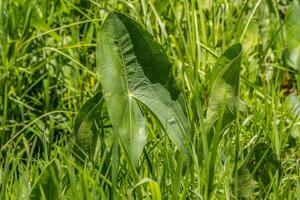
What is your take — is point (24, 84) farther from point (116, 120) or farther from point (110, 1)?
point (116, 120)

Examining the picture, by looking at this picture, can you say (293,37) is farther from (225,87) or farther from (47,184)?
(47,184)

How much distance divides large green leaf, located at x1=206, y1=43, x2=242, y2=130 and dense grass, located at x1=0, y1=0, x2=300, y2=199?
56 mm

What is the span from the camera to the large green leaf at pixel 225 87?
6.55ft

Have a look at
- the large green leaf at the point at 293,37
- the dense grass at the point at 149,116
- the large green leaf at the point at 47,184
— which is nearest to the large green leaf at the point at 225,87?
the dense grass at the point at 149,116

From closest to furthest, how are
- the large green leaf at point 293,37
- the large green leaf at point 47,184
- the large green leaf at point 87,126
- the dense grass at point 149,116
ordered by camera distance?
the large green leaf at point 47,184
the dense grass at point 149,116
the large green leaf at point 87,126
the large green leaf at point 293,37

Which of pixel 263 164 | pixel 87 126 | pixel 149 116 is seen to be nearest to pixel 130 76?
pixel 87 126

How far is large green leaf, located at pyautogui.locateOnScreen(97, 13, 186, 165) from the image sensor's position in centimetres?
202

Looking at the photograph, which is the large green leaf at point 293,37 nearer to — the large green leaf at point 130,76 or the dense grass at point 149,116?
the dense grass at point 149,116

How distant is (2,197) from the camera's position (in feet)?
6.04

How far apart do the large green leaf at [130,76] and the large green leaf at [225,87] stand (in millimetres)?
103

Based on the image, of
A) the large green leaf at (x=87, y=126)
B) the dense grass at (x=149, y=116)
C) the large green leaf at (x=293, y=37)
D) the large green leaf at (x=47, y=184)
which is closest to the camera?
the large green leaf at (x=47, y=184)

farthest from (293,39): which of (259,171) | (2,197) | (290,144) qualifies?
(2,197)

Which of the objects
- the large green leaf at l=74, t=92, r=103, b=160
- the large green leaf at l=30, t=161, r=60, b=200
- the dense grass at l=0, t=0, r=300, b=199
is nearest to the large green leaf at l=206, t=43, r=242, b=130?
the dense grass at l=0, t=0, r=300, b=199

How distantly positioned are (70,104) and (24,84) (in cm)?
21
